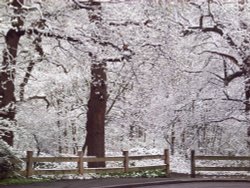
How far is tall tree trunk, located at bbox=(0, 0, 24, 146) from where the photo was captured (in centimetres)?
1889

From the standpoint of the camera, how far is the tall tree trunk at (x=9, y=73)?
1889 cm

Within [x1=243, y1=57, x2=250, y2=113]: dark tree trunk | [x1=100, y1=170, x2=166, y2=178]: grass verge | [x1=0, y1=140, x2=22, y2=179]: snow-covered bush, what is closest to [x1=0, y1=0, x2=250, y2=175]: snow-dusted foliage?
[x1=243, y1=57, x2=250, y2=113]: dark tree trunk

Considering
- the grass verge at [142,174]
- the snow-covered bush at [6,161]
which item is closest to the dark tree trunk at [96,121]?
the grass verge at [142,174]

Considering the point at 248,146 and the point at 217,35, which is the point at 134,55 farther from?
the point at 248,146

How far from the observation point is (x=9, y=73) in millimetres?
19250

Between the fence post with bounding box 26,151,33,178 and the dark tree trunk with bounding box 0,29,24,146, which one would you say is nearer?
the fence post with bounding box 26,151,33,178

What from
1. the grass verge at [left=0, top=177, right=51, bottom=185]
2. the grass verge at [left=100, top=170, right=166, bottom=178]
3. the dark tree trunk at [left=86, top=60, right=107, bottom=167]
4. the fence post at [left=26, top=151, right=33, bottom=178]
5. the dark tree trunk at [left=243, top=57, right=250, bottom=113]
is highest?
the dark tree trunk at [left=243, top=57, right=250, bottom=113]

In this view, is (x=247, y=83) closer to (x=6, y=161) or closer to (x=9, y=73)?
(x=9, y=73)

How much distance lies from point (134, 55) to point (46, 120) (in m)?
9.58

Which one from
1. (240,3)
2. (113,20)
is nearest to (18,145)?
(113,20)

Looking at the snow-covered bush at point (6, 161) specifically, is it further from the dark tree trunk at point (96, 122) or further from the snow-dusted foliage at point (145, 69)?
the dark tree trunk at point (96, 122)

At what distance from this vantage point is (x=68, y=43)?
2098cm

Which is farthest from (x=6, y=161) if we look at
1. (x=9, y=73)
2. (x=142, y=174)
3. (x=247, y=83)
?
(x=247, y=83)

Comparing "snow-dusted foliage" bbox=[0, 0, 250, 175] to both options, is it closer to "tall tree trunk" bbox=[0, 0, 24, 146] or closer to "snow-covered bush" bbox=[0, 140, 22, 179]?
"tall tree trunk" bbox=[0, 0, 24, 146]
